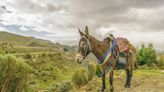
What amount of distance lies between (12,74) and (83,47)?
2.07 m

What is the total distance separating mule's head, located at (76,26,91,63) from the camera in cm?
673

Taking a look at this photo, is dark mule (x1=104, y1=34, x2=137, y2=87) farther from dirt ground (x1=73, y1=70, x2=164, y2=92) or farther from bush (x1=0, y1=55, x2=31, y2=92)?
bush (x1=0, y1=55, x2=31, y2=92)

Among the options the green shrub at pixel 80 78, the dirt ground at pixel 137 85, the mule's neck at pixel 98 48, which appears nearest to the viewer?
the mule's neck at pixel 98 48

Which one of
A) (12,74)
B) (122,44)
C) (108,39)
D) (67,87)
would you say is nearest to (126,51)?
(122,44)

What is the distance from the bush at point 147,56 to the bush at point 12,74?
13.2 metres

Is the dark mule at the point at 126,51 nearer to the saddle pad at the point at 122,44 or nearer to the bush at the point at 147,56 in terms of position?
the saddle pad at the point at 122,44

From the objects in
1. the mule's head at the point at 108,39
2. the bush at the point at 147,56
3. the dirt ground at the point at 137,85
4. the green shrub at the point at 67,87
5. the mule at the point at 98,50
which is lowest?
the green shrub at the point at 67,87

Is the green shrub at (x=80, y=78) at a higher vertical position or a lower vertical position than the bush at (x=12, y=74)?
lower

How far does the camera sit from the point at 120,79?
1138 cm

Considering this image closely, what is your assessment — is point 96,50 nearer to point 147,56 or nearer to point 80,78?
point 80,78

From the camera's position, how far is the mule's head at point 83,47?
673 cm

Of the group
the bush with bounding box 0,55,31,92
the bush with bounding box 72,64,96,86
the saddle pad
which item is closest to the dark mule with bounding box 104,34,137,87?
the saddle pad

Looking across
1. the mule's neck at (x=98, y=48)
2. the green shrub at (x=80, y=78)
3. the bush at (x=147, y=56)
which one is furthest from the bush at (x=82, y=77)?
the bush at (x=147, y=56)

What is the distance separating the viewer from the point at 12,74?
5.52 m
